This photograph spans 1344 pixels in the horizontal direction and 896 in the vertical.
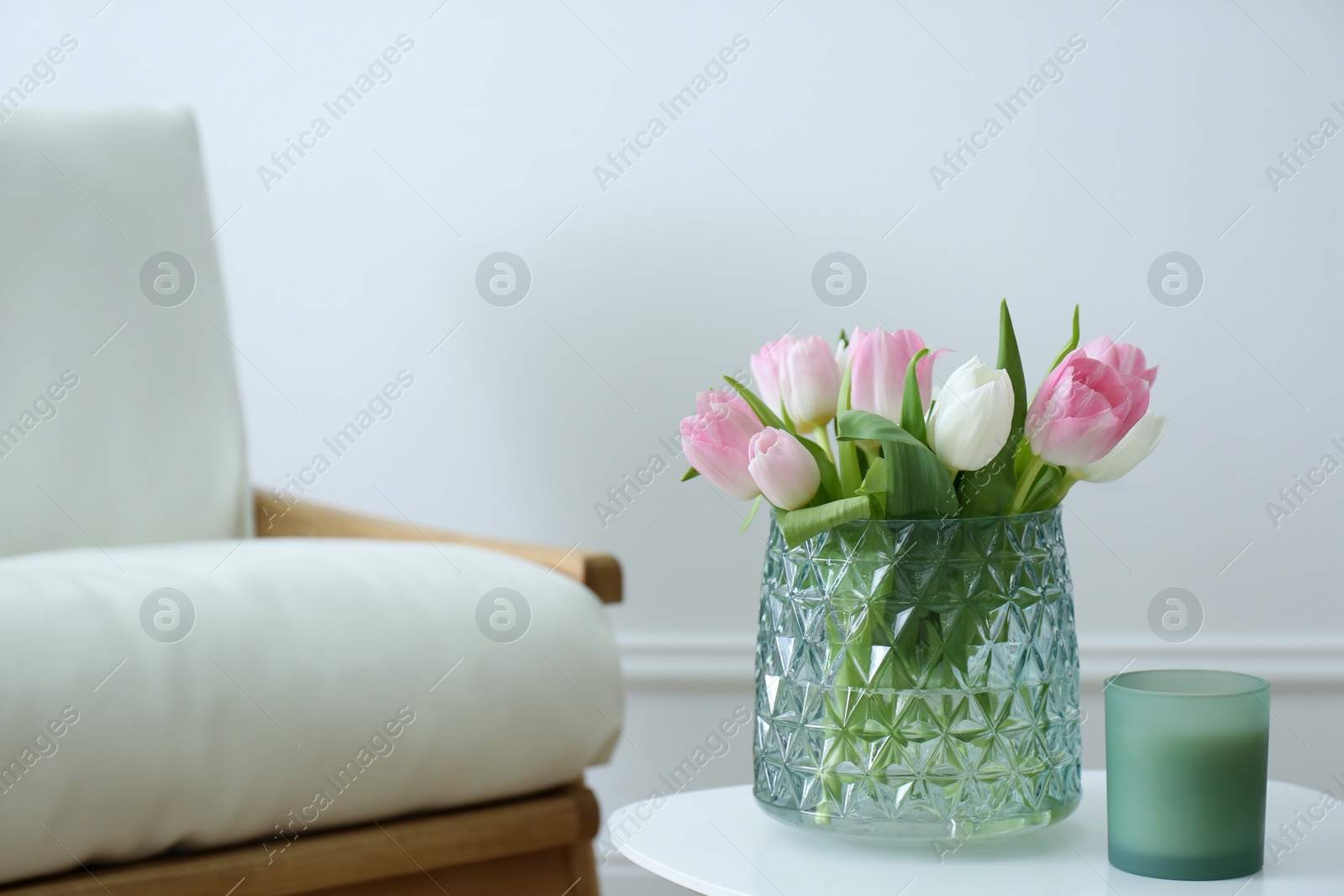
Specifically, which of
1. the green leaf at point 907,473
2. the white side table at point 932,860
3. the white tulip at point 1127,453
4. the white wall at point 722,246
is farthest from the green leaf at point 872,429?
the white wall at point 722,246

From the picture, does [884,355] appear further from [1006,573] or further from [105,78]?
[105,78]

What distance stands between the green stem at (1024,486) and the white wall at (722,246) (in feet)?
2.39

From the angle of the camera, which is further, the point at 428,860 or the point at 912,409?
the point at 428,860

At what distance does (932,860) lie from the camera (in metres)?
0.62

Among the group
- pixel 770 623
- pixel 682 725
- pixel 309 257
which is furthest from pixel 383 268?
pixel 770 623

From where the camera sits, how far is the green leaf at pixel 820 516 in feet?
2.00

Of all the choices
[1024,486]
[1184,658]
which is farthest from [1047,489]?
[1184,658]

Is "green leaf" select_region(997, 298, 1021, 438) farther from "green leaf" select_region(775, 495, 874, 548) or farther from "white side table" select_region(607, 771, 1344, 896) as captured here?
"white side table" select_region(607, 771, 1344, 896)

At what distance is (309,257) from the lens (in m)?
1.49

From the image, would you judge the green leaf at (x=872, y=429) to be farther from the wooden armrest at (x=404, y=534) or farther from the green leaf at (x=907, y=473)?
the wooden armrest at (x=404, y=534)

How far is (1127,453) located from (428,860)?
0.56 metres

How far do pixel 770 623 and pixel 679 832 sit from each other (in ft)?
0.44

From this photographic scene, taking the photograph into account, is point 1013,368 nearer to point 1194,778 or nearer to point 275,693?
point 1194,778

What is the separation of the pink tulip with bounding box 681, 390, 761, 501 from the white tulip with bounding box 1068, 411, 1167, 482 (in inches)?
7.2
